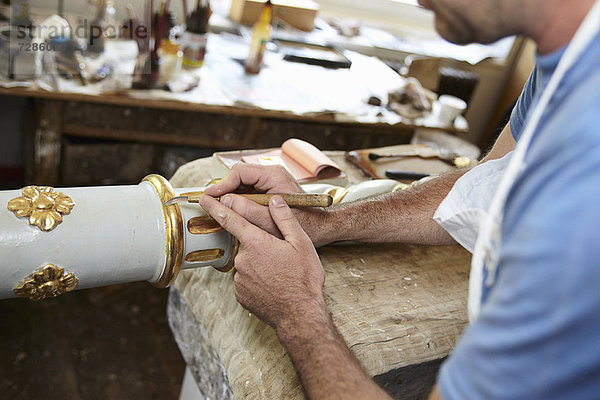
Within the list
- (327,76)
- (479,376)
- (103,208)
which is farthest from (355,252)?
(327,76)

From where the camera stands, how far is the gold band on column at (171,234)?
3.53ft

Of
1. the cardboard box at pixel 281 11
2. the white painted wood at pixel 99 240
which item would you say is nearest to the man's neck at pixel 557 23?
the white painted wood at pixel 99 240

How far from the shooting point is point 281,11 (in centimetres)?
340

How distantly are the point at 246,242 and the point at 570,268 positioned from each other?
0.64m

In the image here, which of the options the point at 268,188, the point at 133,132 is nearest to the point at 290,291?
the point at 268,188

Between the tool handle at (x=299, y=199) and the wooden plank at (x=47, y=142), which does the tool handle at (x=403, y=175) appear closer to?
the tool handle at (x=299, y=199)

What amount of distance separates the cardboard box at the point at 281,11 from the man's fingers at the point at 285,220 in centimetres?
256

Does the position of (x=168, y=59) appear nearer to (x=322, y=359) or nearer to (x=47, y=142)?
(x=47, y=142)

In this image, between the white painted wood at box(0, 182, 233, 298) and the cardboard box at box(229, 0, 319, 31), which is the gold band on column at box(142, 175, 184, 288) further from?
the cardboard box at box(229, 0, 319, 31)

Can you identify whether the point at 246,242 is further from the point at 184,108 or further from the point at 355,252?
the point at 184,108

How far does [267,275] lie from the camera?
3.38ft

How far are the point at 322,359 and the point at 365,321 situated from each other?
8.0 inches

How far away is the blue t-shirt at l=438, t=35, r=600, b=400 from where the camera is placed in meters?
0.53

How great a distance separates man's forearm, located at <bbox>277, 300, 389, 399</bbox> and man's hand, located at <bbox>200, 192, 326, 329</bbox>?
15 mm
